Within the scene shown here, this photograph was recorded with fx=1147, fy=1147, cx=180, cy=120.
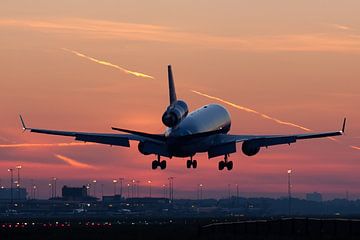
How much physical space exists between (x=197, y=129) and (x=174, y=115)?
5816 mm

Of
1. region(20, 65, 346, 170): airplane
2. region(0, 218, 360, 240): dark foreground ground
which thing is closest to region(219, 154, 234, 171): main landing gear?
region(20, 65, 346, 170): airplane

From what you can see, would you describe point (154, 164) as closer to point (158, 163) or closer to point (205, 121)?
point (158, 163)

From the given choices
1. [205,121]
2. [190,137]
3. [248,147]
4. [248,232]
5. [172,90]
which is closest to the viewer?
[248,232]

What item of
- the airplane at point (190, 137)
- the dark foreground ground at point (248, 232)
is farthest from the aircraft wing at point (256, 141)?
the dark foreground ground at point (248, 232)

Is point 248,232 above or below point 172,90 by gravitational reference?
below

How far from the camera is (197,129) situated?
13638cm

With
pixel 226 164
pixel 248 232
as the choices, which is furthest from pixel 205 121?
pixel 248 232

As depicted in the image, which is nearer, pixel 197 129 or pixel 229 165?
pixel 197 129

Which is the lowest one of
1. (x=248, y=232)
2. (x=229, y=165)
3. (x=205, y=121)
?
(x=248, y=232)

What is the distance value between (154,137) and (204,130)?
45.6 feet

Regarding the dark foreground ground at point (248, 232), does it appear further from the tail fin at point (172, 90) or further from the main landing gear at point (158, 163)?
the tail fin at point (172, 90)

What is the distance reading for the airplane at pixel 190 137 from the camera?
5162 inches

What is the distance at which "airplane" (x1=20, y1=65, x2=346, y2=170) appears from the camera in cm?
13112

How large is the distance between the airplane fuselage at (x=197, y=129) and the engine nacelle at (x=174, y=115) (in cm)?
104
